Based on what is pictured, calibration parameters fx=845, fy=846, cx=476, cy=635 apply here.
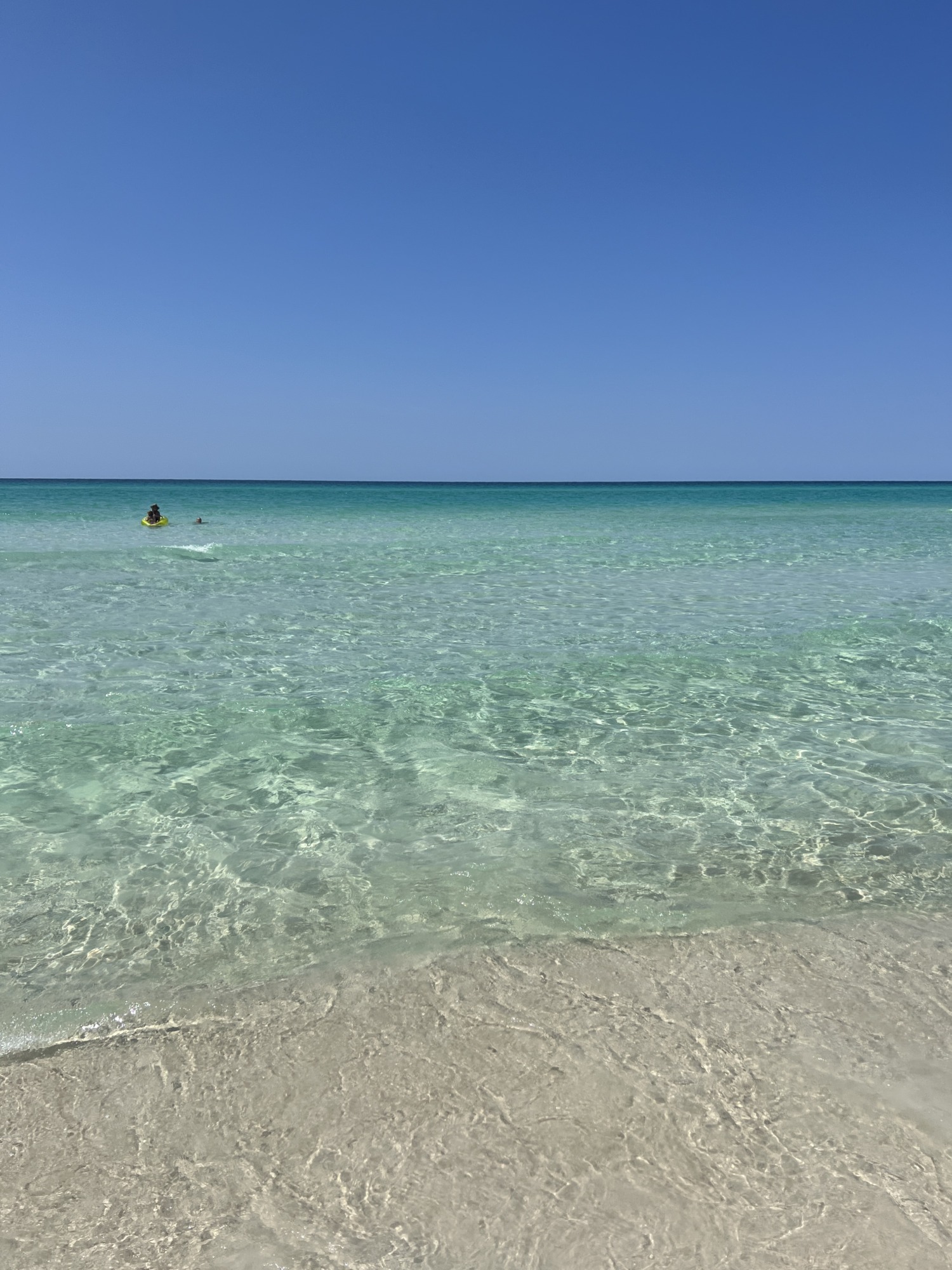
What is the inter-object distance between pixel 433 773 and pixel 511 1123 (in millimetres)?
3569

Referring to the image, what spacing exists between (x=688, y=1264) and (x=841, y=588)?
603 inches

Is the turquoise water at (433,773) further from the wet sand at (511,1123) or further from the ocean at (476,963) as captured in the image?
the wet sand at (511,1123)

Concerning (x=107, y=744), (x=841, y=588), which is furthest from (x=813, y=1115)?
(x=841, y=588)

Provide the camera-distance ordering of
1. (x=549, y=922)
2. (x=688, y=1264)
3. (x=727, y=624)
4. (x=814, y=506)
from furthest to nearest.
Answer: (x=814, y=506) < (x=727, y=624) < (x=549, y=922) < (x=688, y=1264)

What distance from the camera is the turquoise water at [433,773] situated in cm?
416

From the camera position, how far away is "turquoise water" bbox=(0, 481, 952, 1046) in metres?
4.16

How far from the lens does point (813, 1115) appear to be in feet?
9.26

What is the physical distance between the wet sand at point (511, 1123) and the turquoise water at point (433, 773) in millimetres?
433

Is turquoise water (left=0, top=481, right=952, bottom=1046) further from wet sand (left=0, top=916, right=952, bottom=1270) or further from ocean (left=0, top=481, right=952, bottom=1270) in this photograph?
wet sand (left=0, top=916, right=952, bottom=1270)

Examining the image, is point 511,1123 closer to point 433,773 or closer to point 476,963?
point 476,963

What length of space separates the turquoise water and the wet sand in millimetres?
433

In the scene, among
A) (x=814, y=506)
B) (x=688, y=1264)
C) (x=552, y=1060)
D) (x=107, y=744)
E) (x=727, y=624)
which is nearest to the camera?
(x=688, y=1264)

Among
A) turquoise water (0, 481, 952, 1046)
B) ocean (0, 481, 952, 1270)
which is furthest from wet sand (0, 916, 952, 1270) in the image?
turquoise water (0, 481, 952, 1046)

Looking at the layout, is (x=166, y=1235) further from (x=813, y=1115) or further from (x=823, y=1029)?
(x=823, y=1029)
